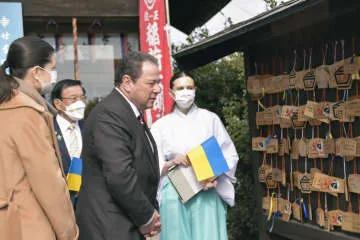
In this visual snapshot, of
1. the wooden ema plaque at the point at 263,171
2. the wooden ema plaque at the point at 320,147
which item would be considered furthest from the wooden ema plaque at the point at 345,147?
the wooden ema plaque at the point at 263,171

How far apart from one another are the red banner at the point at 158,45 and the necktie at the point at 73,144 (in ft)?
6.55

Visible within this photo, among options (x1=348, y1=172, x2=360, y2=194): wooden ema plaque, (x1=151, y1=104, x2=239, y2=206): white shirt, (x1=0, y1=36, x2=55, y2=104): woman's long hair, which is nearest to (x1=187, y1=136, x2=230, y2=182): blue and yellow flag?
(x1=151, y1=104, x2=239, y2=206): white shirt

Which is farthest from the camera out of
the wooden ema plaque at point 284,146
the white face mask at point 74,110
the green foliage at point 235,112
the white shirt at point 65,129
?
the green foliage at point 235,112

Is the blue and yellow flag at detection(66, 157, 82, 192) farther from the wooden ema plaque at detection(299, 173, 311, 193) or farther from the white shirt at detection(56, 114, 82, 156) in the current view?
the wooden ema plaque at detection(299, 173, 311, 193)

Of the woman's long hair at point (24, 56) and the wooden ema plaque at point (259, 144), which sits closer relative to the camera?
the woman's long hair at point (24, 56)

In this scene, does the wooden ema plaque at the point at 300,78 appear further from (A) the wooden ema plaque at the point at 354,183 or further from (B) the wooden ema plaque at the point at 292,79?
(A) the wooden ema plaque at the point at 354,183

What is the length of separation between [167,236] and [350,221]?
5.39 feet

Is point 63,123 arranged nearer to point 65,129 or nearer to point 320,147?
point 65,129

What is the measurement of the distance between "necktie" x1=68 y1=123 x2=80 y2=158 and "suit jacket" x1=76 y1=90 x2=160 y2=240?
154 centimetres

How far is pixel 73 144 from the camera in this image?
514cm

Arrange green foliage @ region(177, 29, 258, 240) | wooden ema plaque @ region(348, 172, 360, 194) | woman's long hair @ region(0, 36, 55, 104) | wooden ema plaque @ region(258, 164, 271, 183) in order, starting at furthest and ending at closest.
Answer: green foliage @ region(177, 29, 258, 240)
wooden ema plaque @ region(258, 164, 271, 183)
wooden ema plaque @ region(348, 172, 360, 194)
woman's long hair @ region(0, 36, 55, 104)

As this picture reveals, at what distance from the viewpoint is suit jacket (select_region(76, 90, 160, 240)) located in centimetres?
335

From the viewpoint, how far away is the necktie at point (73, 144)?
16.7 ft

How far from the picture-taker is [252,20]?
4.74 meters
